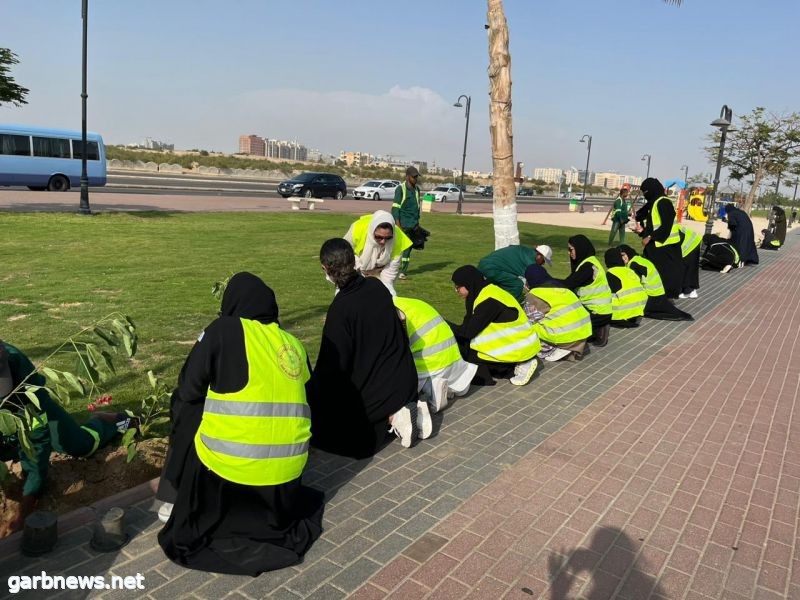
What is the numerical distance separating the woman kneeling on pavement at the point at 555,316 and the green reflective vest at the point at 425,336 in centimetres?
192

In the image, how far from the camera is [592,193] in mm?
103938

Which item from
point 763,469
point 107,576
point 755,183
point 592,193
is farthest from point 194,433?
point 592,193

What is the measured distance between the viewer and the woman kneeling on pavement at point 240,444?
292 cm

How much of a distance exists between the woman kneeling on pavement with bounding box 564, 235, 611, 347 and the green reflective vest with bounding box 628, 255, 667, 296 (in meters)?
1.91

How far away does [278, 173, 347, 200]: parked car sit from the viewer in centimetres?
3269

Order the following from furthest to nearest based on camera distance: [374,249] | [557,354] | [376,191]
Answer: [376,191], [557,354], [374,249]

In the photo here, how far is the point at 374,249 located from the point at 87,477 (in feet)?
12.2

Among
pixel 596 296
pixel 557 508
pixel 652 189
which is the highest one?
pixel 652 189

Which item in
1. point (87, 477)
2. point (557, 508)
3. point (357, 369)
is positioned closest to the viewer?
point (87, 477)

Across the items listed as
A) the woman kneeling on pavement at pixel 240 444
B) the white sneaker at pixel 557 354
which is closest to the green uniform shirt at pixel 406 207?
the white sneaker at pixel 557 354

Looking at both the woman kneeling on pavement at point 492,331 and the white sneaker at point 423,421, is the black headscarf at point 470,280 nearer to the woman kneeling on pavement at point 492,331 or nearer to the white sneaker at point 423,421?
the woman kneeling on pavement at point 492,331

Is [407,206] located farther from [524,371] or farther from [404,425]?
[404,425]

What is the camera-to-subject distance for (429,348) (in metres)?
5.11

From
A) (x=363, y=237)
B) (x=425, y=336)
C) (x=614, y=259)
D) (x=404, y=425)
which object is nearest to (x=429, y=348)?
(x=425, y=336)
